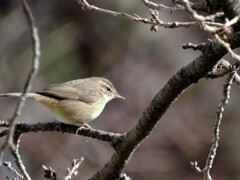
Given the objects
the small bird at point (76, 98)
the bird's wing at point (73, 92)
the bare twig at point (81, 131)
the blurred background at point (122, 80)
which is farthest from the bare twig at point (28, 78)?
the blurred background at point (122, 80)

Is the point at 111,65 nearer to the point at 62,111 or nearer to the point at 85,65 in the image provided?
the point at 85,65

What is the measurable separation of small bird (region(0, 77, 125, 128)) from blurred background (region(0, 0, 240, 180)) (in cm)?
367

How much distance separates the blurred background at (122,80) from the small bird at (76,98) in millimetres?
3672

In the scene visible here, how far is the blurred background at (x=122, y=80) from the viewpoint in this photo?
979 cm

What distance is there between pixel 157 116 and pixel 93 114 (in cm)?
236

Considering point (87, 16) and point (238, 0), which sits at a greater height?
point (238, 0)

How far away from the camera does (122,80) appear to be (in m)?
10.5

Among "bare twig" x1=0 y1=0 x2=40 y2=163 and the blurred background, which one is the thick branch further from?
the blurred background

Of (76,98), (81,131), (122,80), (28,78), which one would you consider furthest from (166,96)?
(122,80)

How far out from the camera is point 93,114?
5402mm

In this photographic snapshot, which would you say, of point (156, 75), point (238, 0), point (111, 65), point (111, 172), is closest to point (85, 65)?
point (111, 65)

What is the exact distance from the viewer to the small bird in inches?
198

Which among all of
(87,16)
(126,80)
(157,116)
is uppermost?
(157,116)

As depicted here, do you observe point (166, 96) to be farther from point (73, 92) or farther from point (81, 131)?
point (73, 92)
